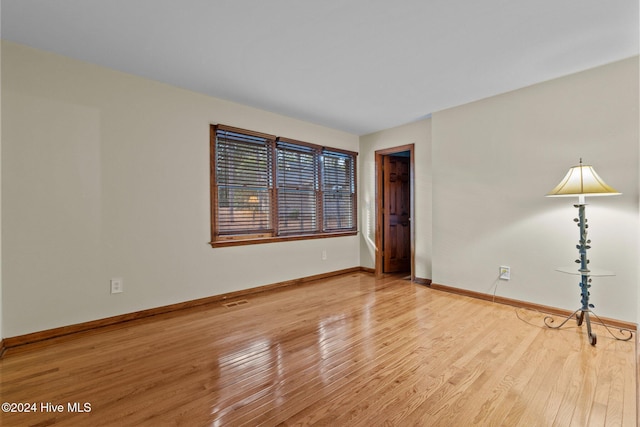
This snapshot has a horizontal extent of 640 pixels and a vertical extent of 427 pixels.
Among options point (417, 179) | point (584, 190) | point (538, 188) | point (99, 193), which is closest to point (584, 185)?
point (584, 190)

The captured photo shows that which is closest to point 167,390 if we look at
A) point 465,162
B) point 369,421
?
point 369,421

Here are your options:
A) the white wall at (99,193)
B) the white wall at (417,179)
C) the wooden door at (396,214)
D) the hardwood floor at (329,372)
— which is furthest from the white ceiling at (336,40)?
the hardwood floor at (329,372)

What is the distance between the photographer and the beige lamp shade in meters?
2.26

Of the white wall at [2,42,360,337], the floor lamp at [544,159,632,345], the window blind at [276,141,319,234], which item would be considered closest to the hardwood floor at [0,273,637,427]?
the floor lamp at [544,159,632,345]

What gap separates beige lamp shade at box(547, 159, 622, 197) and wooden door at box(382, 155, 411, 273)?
267 cm

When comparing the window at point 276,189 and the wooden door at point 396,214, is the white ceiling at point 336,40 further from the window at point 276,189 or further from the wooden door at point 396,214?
the wooden door at point 396,214

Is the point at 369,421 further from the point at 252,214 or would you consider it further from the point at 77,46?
the point at 77,46

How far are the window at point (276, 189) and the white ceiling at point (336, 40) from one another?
763mm

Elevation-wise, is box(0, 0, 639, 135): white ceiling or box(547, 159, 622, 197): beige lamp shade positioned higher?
Answer: box(0, 0, 639, 135): white ceiling

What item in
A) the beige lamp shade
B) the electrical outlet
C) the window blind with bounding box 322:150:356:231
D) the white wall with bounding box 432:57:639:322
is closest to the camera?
the beige lamp shade

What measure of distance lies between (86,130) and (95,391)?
2204 millimetres

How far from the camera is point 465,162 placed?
365 centimetres

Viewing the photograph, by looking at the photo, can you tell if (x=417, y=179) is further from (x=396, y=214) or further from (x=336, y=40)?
(x=336, y=40)

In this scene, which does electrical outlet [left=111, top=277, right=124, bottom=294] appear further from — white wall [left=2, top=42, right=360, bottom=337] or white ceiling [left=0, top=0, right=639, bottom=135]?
white ceiling [left=0, top=0, right=639, bottom=135]
